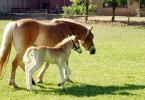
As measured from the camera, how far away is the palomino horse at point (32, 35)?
9.62 meters

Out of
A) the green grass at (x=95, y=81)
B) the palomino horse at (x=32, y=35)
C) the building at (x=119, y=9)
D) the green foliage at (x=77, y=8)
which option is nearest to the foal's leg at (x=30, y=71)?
the green grass at (x=95, y=81)

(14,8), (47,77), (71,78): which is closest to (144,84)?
(71,78)

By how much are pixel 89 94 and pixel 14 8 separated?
40.2 meters

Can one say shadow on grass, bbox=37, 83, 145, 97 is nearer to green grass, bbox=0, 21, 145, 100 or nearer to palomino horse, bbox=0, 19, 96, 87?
green grass, bbox=0, 21, 145, 100

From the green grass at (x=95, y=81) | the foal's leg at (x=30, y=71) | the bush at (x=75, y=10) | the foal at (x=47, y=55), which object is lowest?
the green grass at (x=95, y=81)

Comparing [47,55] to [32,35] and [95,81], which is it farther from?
[95,81]

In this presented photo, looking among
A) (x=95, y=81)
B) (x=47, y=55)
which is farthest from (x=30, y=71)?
(x=95, y=81)

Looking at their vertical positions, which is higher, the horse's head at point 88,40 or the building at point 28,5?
the building at point 28,5

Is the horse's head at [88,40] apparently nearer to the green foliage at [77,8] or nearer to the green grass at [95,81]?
the green grass at [95,81]

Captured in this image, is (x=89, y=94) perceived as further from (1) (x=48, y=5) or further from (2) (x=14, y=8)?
(1) (x=48, y=5)

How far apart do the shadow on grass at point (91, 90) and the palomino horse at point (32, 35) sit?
3.83ft

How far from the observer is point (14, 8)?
48.0m

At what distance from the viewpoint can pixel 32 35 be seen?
9914 millimetres

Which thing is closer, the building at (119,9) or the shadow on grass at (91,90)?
the shadow on grass at (91,90)
